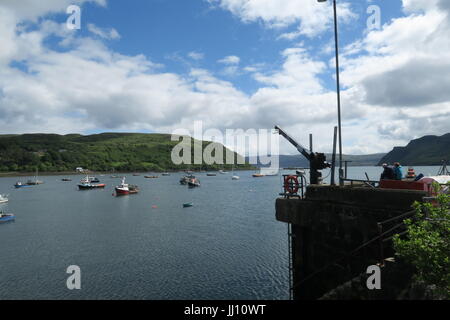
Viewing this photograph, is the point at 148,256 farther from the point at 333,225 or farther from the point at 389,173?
the point at 389,173

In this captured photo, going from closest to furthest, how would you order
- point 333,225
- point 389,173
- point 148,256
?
point 333,225, point 389,173, point 148,256

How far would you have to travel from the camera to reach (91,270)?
92.1 feet

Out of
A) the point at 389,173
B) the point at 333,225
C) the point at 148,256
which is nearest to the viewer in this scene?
the point at 333,225

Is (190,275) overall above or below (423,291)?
below

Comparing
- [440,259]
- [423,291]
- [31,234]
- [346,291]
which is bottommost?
[31,234]

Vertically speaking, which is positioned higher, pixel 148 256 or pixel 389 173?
pixel 389 173

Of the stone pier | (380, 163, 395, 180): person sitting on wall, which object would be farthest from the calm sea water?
(380, 163, 395, 180): person sitting on wall

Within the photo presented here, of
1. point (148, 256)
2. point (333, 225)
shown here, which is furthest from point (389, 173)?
point (148, 256)

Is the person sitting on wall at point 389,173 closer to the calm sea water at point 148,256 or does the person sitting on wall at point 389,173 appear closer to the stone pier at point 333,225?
the stone pier at point 333,225

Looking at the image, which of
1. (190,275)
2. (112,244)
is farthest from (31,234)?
(190,275)

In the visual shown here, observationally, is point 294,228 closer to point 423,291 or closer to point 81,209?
point 423,291

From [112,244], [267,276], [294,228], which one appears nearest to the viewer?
[294,228]

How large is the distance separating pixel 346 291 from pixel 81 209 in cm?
7081

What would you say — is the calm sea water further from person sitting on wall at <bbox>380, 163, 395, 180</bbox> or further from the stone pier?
person sitting on wall at <bbox>380, 163, 395, 180</bbox>
